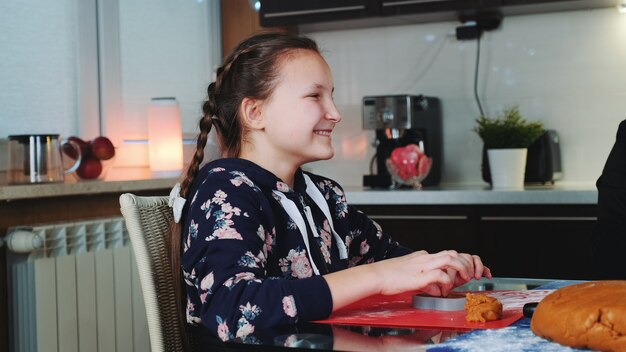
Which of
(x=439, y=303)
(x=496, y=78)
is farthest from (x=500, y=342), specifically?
(x=496, y=78)

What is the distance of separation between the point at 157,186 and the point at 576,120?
1.81 m

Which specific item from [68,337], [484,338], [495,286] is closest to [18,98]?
[68,337]

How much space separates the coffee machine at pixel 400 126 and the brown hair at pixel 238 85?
186cm

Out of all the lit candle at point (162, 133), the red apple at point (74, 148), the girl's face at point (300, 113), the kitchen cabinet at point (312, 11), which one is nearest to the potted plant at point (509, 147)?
the kitchen cabinet at point (312, 11)

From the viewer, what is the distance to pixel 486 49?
11.9 ft

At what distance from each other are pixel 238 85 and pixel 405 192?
1.75 m

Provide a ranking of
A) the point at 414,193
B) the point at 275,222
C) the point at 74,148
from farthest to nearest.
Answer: the point at 414,193
the point at 74,148
the point at 275,222

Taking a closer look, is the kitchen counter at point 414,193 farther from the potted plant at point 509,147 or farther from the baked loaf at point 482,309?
the baked loaf at point 482,309

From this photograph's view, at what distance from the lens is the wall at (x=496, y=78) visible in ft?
11.3

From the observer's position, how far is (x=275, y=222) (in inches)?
53.0

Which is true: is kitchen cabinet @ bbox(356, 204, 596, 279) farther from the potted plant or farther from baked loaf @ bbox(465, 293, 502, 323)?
baked loaf @ bbox(465, 293, 502, 323)

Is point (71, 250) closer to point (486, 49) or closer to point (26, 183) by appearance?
point (26, 183)

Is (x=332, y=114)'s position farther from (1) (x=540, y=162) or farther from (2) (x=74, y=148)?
(1) (x=540, y=162)

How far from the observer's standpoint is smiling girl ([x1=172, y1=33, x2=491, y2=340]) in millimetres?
1146
